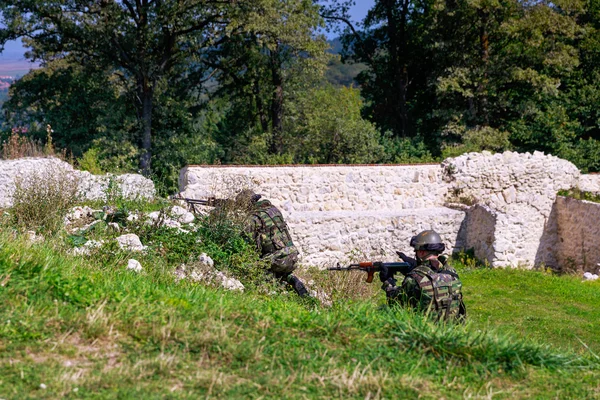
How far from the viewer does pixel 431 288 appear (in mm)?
5918

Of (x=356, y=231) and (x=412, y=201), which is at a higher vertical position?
(x=412, y=201)

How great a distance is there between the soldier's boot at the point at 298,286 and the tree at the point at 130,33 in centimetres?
1053

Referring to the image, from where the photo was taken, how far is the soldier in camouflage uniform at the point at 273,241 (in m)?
8.73

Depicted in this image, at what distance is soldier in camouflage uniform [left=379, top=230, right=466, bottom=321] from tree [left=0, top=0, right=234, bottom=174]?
43.6 ft

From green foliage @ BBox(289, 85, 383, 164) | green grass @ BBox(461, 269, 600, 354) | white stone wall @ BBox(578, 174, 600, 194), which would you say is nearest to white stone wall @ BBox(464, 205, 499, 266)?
green grass @ BBox(461, 269, 600, 354)

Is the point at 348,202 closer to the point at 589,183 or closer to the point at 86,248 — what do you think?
the point at 589,183

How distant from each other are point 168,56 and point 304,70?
4.95 meters

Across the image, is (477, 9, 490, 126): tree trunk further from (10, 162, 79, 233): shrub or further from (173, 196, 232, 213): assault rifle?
(10, 162, 79, 233): shrub

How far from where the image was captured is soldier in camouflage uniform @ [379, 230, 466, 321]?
589 cm

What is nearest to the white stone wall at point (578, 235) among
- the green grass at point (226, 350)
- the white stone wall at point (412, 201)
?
the white stone wall at point (412, 201)

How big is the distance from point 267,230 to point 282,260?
50cm

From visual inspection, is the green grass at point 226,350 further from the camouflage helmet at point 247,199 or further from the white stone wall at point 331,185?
the white stone wall at point 331,185

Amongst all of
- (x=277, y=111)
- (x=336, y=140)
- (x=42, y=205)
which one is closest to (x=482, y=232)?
(x=336, y=140)

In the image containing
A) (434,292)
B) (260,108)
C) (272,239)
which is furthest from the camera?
(260,108)
